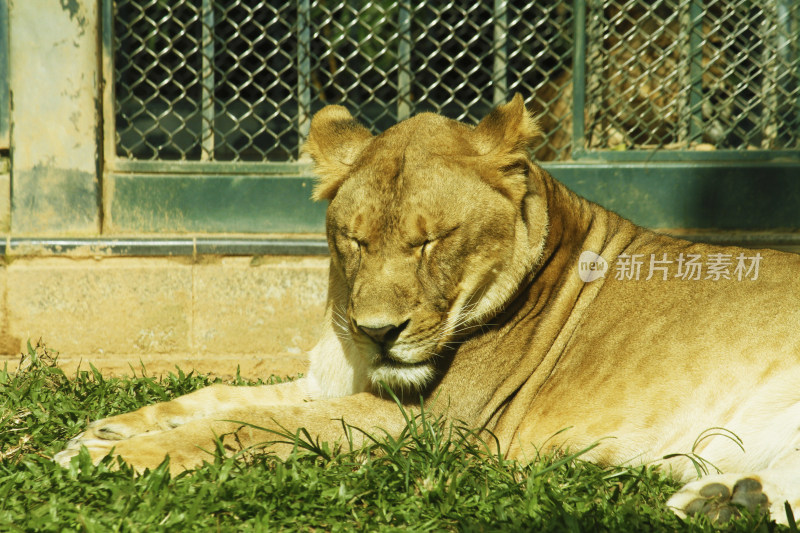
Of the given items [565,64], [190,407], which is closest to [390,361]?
[190,407]

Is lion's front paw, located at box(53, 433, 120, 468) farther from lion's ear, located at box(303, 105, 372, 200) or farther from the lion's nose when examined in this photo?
lion's ear, located at box(303, 105, 372, 200)

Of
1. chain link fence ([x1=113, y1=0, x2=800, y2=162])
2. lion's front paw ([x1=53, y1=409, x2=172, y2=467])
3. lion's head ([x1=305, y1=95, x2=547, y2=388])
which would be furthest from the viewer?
chain link fence ([x1=113, y1=0, x2=800, y2=162])

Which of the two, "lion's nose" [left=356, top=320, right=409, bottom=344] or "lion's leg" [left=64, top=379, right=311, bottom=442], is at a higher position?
"lion's nose" [left=356, top=320, right=409, bottom=344]

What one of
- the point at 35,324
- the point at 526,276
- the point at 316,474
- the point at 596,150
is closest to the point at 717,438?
the point at 526,276

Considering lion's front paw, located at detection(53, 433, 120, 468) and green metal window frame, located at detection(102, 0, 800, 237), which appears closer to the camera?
lion's front paw, located at detection(53, 433, 120, 468)

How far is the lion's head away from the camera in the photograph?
2.82 meters

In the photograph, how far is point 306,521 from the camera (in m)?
2.31

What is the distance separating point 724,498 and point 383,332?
45.2 inches

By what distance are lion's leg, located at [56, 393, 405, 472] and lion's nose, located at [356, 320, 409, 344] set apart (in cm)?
30

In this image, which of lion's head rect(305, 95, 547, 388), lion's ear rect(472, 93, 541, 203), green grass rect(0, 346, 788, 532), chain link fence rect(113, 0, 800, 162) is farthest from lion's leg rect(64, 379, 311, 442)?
chain link fence rect(113, 0, 800, 162)

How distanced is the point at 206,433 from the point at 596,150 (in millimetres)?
3034

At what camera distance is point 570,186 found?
4789mm

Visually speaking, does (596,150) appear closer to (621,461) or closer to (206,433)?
(621,461)

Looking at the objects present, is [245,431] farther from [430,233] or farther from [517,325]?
[517,325]
